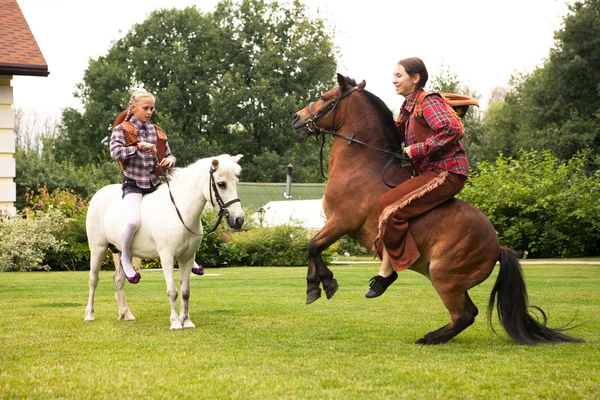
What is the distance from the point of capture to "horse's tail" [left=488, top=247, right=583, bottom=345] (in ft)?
24.0

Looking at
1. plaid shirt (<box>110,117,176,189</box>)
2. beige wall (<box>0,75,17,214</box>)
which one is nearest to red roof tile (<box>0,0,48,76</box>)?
beige wall (<box>0,75,17,214</box>)

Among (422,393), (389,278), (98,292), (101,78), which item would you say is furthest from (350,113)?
(101,78)

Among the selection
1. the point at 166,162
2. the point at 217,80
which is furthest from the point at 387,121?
the point at 217,80

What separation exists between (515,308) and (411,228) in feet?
4.40

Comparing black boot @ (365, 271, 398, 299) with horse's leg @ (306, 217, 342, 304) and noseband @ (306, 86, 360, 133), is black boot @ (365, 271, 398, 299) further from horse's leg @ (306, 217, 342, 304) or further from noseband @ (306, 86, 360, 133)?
noseband @ (306, 86, 360, 133)

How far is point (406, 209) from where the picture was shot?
7070mm

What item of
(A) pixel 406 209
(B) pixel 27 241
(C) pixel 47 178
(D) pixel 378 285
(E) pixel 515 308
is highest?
(A) pixel 406 209

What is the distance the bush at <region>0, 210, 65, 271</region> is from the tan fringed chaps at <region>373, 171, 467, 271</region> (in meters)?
15.2

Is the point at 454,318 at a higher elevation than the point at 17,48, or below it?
below

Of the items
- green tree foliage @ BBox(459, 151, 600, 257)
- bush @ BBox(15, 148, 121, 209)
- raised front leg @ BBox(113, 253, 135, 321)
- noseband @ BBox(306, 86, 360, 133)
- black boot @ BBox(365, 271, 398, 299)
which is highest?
noseband @ BBox(306, 86, 360, 133)

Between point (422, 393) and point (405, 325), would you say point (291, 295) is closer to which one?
point (405, 325)

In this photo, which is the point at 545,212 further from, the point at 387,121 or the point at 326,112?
the point at 326,112

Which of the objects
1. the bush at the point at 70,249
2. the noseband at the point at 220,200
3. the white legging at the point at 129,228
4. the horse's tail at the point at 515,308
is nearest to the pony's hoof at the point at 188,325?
the white legging at the point at 129,228

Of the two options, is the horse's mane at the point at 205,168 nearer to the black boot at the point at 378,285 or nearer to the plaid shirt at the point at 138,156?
the plaid shirt at the point at 138,156
